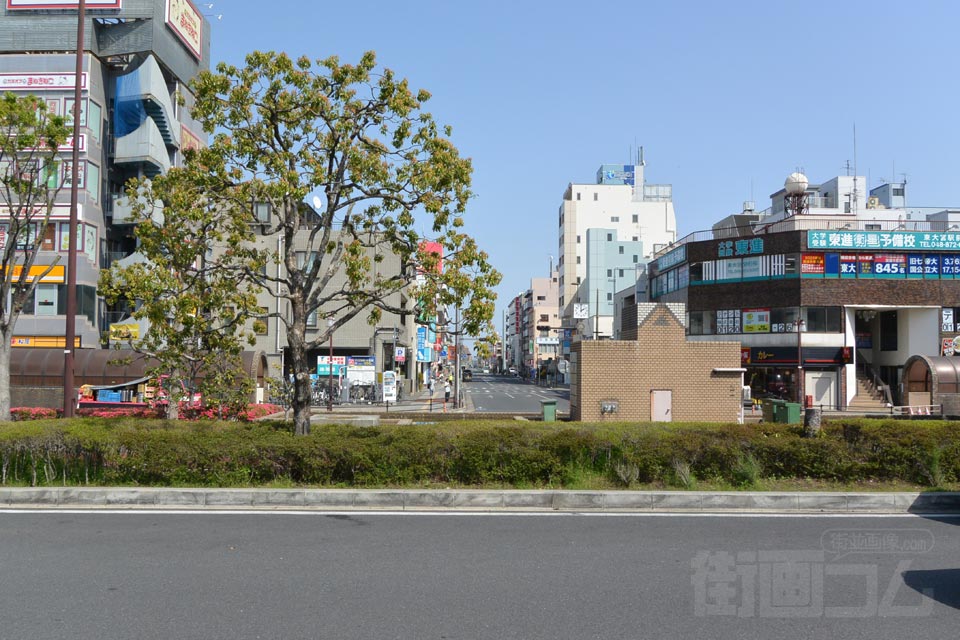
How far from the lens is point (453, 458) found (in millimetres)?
11555

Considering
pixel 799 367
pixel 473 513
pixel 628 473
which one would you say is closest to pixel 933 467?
pixel 628 473

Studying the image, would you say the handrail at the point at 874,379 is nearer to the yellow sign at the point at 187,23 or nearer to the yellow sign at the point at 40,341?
the yellow sign at the point at 187,23

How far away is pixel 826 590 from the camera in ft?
22.9

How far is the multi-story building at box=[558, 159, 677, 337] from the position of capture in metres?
97.9

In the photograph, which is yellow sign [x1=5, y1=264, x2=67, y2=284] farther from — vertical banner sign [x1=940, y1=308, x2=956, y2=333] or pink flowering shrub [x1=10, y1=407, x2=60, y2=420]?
vertical banner sign [x1=940, y1=308, x2=956, y2=333]

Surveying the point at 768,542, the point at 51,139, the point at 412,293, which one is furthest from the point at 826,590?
the point at 51,139

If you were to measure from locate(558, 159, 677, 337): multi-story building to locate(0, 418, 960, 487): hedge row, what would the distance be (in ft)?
278

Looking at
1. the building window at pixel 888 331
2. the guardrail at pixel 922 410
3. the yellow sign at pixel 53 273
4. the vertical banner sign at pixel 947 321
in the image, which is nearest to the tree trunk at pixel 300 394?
the guardrail at pixel 922 410

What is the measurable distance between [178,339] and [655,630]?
11068mm

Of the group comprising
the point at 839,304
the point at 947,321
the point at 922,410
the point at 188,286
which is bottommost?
the point at 922,410

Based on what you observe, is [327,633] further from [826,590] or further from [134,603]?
[826,590]

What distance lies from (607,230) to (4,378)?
8746 centimetres

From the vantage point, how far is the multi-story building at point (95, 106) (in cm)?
4181

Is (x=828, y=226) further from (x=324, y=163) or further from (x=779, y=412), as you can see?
(x=324, y=163)
